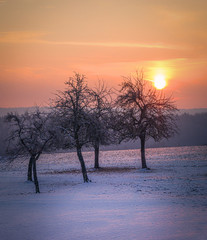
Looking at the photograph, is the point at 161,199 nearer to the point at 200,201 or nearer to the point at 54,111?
the point at 200,201

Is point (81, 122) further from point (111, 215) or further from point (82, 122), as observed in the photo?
point (111, 215)

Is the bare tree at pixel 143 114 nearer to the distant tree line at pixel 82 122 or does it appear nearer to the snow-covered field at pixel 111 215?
the distant tree line at pixel 82 122

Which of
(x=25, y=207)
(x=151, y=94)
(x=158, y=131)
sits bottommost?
(x=25, y=207)

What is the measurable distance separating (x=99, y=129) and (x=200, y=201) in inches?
445

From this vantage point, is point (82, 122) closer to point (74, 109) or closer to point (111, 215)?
point (74, 109)

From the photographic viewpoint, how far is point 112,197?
1748 cm

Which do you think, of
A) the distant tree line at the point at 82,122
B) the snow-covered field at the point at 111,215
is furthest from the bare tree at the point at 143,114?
the snow-covered field at the point at 111,215

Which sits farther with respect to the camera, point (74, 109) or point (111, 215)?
point (74, 109)

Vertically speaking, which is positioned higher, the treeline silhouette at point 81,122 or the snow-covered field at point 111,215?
the treeline silhouette at point 81,122

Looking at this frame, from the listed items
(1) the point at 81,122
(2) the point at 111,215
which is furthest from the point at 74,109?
(2) the point at 111,215

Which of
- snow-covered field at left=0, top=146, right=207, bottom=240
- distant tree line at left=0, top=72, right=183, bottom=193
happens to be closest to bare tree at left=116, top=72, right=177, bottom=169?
distant tree line at left=0, top=72, right=183, bottom=193

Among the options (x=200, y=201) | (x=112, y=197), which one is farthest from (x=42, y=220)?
(x=200, y=201)

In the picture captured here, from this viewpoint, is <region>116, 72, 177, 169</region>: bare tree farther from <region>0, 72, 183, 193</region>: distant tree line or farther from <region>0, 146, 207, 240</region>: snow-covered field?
<region>0, 146, 207, 240</region>: snow-covered field

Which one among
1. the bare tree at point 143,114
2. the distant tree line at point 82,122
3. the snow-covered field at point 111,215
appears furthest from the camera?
the bare tree at point 143,114
